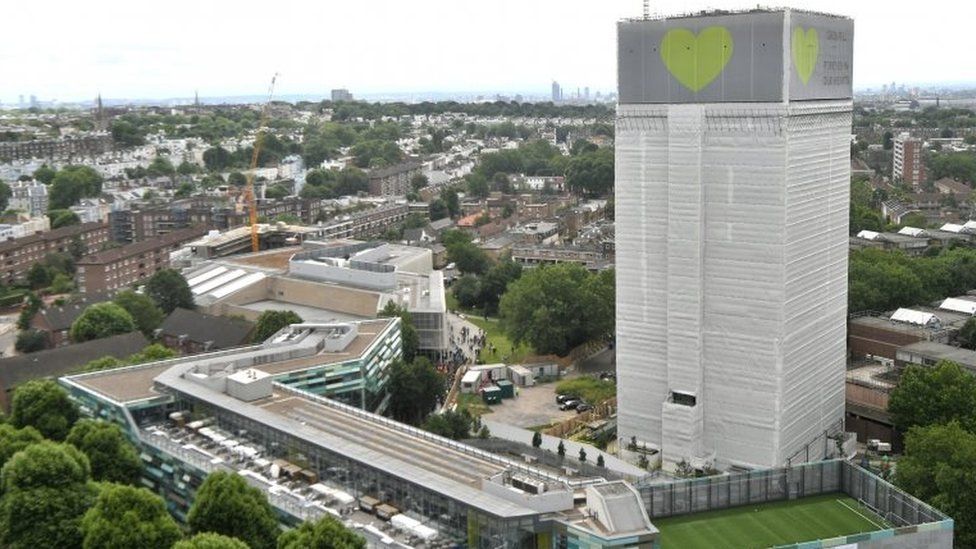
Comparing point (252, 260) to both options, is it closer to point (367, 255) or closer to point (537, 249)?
point (367, 255)

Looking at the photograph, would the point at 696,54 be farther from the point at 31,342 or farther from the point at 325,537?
the point at 31,342

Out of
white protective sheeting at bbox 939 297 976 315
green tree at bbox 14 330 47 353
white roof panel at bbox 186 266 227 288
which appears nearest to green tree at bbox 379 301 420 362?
white roof panel at bbox 186 266 227 288

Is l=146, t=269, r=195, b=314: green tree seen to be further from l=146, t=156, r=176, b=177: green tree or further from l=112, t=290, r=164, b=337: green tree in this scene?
l=146, t=156, r=176, b=177: green tree

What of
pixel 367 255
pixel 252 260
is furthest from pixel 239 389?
pixel 252 260

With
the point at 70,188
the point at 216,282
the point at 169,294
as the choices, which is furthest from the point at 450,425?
the point at 70,188

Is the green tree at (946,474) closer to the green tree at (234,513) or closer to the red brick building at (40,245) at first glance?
the green tree at (234,513)

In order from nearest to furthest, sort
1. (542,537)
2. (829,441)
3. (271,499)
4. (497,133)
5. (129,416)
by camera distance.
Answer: (542,537) < (271,499) < (129,416) < (829,441) < (497,133)

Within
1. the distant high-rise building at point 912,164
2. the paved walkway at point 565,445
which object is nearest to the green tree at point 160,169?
the distant high-rise building at point 912,164
